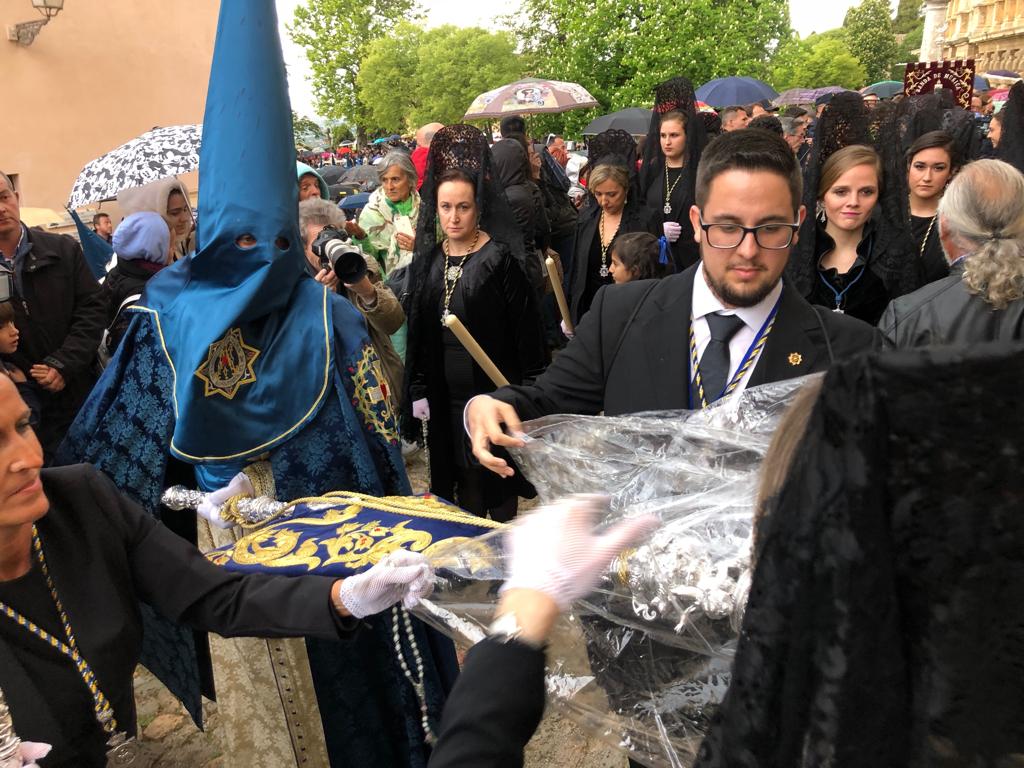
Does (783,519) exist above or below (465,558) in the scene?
above

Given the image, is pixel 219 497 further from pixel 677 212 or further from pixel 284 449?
pixel 677 212

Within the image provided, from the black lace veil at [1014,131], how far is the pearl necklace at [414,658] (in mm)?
7174

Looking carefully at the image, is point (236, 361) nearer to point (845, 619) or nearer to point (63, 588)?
point (63, 588)

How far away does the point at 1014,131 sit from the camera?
714 centimetres

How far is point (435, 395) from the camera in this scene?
4.19 metres

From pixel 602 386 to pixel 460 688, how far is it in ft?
4.28

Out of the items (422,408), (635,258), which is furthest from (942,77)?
(422,408)

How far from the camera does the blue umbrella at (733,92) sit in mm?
13570

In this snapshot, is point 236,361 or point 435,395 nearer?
point 236,361

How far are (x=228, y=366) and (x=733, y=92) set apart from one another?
43.5 ft

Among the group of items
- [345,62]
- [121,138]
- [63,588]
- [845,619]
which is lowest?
[63,588]

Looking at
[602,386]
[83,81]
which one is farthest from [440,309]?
[83,81]

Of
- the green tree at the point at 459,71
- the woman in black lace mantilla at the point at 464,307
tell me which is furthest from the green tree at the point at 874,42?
the woman in black lace mantilla at the point at 464,307

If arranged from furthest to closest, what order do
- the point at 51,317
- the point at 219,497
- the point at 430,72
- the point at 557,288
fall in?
the point at 430,72 → the point at 557,288 → the point at 51,317 → the point at 219,497
